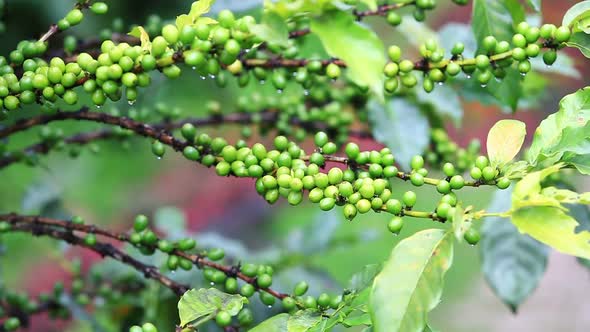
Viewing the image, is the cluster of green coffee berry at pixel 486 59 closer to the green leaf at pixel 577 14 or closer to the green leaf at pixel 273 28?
the green leaf at pixel 577 14

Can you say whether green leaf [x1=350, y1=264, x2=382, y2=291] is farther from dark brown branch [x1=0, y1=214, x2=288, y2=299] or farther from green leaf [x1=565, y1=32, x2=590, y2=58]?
green leaf [x1=565, y1=32, x2=590, y2=58]

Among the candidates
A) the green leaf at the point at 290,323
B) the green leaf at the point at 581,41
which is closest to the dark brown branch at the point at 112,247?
the green leaf at the point at 290,323

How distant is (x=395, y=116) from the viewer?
4.31 feet

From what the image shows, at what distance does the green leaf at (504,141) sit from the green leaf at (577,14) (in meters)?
0.15

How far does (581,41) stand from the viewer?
2.72ft

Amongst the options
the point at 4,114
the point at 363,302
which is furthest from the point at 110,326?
the point at 363,302

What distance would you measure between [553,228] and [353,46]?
0.26 metres

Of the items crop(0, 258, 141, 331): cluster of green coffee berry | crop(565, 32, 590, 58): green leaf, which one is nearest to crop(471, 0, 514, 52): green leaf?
crop(565, 32, 590, 58): green leaf

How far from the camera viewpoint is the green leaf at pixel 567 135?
2.46 feet

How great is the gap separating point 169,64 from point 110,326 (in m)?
0.97

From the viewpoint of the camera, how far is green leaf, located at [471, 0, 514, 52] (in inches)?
38.0

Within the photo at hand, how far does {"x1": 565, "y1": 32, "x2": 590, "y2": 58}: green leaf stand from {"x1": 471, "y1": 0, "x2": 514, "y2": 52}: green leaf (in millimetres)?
145

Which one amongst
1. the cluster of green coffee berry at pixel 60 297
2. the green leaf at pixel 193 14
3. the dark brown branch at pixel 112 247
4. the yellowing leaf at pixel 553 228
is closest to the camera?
the yellowing leaf at pixel 553 228

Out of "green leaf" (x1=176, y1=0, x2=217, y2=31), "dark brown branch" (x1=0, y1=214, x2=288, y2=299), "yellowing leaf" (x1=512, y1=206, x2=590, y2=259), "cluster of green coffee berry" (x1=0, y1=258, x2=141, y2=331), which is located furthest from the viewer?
"cluster of green coffee berry" (x1=0, y1=258, x2=141, y2=331)
